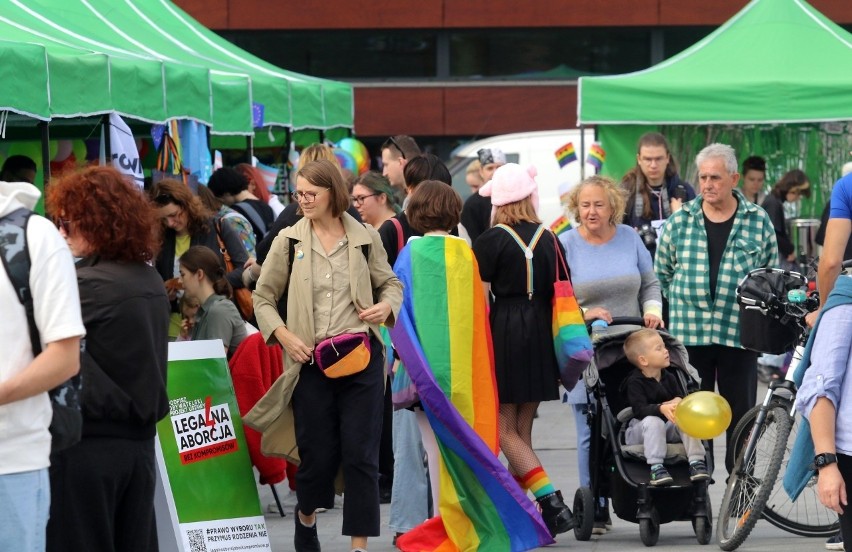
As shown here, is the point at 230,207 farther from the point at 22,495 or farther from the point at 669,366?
the point at 22,495

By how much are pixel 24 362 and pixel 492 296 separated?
13.2ft

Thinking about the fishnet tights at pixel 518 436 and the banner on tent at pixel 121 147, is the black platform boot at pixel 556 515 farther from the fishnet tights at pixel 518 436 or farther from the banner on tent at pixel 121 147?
the banner on tent at pixel 121 147

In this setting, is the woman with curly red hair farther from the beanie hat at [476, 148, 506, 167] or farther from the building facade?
the building facade

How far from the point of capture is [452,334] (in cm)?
707

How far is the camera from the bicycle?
703 centimetres

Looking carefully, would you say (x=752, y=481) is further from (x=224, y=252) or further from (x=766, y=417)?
(x=224, y=252)

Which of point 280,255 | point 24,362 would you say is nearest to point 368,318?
point 280,255

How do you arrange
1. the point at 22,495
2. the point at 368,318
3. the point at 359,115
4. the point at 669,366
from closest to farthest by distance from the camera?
the point at 22,495 < the point at 368,318 < the point at 669,366 < the point at 359,115

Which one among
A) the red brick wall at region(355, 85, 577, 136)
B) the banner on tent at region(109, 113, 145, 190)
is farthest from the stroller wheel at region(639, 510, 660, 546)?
the red brick wall at region(355, 85, 577, 136)

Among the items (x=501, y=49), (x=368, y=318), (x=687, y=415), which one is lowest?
(x=687, y=415)

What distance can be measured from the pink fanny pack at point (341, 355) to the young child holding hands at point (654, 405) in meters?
1.50

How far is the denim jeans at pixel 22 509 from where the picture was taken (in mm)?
4012

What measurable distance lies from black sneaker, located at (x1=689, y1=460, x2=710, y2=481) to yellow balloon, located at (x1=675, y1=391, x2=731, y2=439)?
0.95 ft

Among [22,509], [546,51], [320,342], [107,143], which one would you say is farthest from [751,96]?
[546,51]
